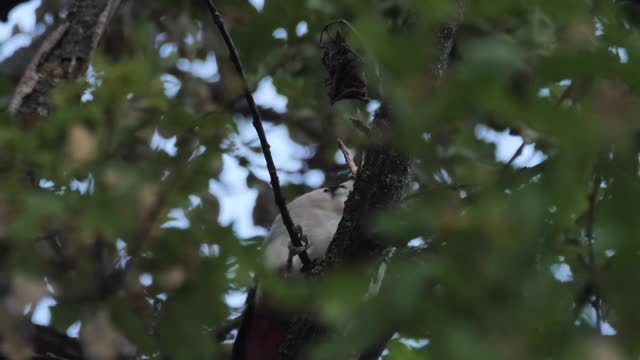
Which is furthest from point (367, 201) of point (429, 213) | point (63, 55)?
point (63, 55)

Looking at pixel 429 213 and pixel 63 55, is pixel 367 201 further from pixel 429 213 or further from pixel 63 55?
pixel 63 55

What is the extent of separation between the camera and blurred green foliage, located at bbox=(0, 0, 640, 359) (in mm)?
1084

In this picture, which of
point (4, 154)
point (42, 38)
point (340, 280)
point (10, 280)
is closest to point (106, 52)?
point (42, 38)

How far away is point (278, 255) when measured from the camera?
117 inches

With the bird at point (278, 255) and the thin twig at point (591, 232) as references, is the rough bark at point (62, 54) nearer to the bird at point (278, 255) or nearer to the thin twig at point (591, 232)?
the bird at point (278, 255)

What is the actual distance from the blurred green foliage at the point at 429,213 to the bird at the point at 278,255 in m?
0.56

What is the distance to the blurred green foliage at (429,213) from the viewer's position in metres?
1.08

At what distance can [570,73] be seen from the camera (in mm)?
1141

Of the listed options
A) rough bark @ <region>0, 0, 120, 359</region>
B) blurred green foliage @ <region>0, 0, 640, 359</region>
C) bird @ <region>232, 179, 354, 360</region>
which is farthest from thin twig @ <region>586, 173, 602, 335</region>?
rough bark @ <region>0, 0, 120, 359</region>

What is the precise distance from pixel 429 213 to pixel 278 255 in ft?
6.13

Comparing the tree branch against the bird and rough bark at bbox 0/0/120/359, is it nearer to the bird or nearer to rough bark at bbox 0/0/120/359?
rough bark at bbox 0/0/120/359

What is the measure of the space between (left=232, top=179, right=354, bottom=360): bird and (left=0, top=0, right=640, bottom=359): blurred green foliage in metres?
0.56

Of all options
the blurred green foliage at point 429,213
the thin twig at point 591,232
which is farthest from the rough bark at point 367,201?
the thin twig at point 591,232

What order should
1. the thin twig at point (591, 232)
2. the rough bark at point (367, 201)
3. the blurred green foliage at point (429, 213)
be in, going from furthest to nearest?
the rough bark at point (367, 201) < the thin twig at point (591, 232) < the blurred green foliage at point (429, 213)
